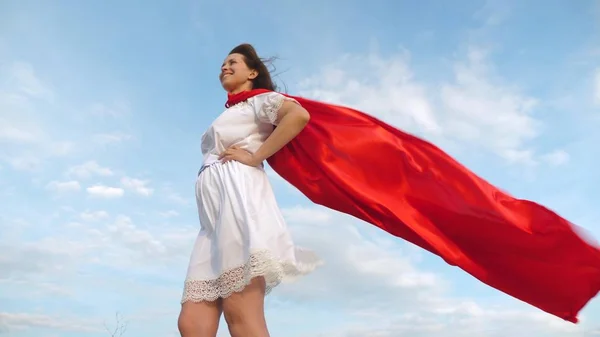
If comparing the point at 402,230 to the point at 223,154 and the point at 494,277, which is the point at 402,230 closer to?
the point at 494,277

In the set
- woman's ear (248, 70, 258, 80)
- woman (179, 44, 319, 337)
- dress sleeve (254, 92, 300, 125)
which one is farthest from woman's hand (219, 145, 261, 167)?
woman's ear (248, 70, 258, 80)

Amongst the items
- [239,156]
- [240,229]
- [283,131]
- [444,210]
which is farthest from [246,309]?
[444,210]

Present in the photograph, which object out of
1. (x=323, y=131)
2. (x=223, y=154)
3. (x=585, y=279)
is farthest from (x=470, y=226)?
(x=223, y=154)

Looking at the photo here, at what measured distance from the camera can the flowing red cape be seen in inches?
135

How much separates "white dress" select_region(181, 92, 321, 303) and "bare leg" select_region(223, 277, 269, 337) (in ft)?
0.15

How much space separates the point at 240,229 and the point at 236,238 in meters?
0.04

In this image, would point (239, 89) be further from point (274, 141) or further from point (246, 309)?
point (246, 309)

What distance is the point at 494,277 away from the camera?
355 centimetres

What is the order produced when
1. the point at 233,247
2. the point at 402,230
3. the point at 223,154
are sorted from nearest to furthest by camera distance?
the point at 233,247 < the point at 223,154 < the point at 402,230

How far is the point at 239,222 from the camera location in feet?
8.92

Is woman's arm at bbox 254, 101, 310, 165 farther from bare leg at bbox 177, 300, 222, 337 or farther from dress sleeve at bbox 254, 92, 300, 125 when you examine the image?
bare leg at bbox 177, 300, 222, 337

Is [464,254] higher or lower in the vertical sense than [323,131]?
lower

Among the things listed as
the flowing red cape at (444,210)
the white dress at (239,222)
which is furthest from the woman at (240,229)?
the flowing red cape at (444,210)

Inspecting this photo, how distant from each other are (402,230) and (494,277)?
61 cm
